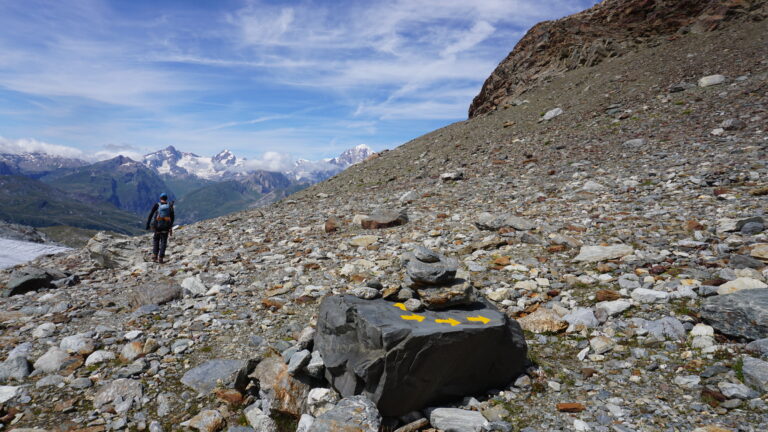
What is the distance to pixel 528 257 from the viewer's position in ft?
29.4

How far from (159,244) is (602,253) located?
14.3 metres

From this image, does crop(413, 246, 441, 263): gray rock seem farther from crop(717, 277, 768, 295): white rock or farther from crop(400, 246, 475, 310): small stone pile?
crop(717, 277, 768, 295): white rock

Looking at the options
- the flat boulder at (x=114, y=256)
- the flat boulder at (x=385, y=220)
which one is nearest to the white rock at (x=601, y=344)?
the flat boulder at (x=385, y=220)

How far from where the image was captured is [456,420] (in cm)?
461

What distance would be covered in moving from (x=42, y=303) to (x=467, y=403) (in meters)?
11.1

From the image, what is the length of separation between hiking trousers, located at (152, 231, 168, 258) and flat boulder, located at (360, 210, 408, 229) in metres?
7.33

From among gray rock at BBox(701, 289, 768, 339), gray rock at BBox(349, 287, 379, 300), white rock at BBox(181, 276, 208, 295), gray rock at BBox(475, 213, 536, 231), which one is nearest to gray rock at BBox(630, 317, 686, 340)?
gray rock at BBox(701, 289, 768, 339)

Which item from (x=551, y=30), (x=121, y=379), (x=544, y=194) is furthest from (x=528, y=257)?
(x=551, y=30)

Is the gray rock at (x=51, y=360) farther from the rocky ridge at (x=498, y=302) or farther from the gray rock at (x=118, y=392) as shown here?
the gray rock at (x=118, y=392)

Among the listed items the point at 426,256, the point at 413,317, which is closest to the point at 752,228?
the point at 426,256

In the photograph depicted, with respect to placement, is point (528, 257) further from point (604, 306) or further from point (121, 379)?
point (121, 379)

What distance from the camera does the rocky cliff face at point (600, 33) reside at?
110 feet

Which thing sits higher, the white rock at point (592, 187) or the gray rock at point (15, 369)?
the white rock at point (592, 187)

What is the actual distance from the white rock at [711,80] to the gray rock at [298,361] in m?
28.3
